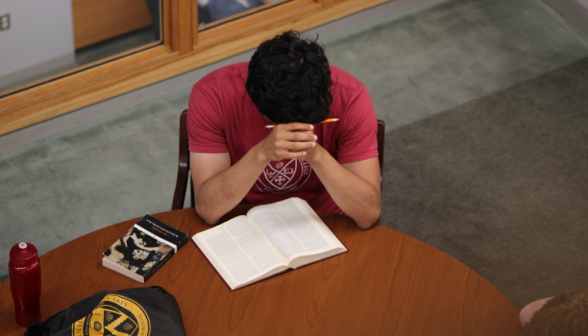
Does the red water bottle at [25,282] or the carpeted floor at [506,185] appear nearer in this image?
the red water bottle at [25,282]

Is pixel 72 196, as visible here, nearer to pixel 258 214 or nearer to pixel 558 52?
pixel 258 214

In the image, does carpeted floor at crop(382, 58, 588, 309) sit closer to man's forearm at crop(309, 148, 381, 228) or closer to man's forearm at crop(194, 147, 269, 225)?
man's forearm at crop(309, 148, 381, 228)

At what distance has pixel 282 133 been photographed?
172cm

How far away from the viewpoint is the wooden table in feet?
5.13

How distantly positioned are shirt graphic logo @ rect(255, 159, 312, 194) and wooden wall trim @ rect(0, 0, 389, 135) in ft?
4.87

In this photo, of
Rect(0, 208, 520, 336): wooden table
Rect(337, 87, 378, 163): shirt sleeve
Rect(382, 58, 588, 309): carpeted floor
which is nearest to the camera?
Rect(0, 208, 520, 336): wooden table

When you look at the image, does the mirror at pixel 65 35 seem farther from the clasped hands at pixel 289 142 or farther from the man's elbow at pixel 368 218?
the man's elbow at pixel 368 218

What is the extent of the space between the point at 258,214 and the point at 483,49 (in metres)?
2.69

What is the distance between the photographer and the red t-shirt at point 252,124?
1879mm

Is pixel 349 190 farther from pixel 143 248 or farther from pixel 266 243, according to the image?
pixel 143 248

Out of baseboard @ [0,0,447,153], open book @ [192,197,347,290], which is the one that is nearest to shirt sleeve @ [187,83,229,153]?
open book @ [192,197,347,290]

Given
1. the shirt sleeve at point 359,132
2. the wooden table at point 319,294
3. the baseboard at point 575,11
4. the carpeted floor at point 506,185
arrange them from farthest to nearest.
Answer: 1. the baseboard at point 575,11
2. the carpeted floor at point 506,185
3. the shirt sleeve at point 359,132
4. the wooden table at point 319,294

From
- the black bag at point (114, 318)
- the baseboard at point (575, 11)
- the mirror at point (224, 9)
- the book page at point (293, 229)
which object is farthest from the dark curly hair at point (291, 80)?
the baseboard at point (575, 11)

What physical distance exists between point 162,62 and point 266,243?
1.88 meters
